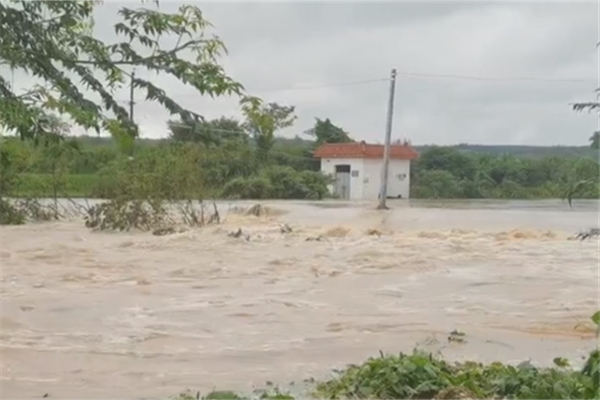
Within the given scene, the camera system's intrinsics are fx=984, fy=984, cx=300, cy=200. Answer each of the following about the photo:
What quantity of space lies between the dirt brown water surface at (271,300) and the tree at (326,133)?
6024 millimetres

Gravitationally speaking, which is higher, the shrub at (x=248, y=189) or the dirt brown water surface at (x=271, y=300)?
the shrub at (x=248, y=189)

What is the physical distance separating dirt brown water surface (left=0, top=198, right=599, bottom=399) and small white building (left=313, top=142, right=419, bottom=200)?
6.12 metres

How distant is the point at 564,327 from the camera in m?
10.0

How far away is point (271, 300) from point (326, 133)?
17095mm

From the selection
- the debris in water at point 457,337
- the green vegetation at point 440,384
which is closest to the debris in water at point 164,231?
the debris in water at point 457,337

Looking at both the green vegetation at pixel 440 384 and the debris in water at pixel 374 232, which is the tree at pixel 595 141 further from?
the debris in water at pixel 374 232

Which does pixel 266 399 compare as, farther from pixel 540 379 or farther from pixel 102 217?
pixel 102 217

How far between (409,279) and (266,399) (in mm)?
8938

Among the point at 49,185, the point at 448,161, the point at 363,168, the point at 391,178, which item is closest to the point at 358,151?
the point at 363,168

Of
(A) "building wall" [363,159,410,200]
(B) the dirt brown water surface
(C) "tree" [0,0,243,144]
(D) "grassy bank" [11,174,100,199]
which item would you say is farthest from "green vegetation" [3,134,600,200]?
(C) "tree" [0,0,243,144]

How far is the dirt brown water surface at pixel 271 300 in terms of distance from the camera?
780 cm

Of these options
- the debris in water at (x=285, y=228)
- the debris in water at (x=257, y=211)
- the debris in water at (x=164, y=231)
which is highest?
the debris in water at (x=257, y=211)

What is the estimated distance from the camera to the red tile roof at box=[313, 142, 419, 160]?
2825cm

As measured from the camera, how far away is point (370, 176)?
29734mm
